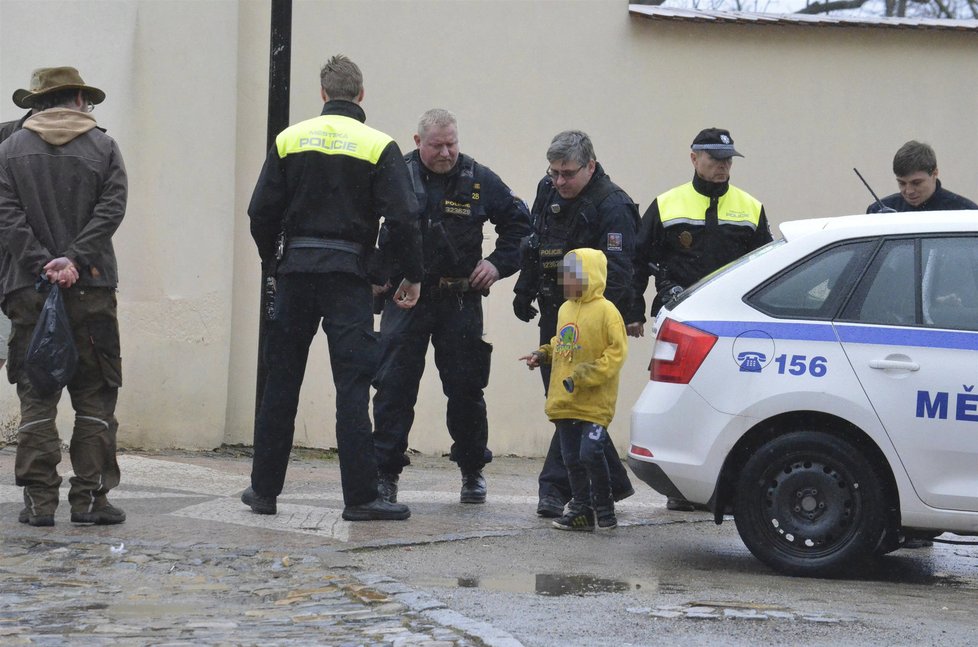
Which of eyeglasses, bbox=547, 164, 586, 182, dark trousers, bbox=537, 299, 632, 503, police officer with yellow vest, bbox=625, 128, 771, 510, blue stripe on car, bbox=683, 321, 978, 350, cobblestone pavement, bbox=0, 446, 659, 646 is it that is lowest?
cobblestone pavement, bbox=0, 446, 659, 646

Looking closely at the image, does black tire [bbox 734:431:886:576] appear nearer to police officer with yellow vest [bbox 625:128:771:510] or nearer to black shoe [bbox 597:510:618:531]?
black shoe [bbox 597:510:618:531]

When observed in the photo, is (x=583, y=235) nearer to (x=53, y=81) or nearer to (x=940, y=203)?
(x=940, y=203)

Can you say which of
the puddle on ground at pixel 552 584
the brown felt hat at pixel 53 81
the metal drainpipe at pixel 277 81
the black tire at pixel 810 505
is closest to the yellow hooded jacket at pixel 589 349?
the black tire at pixel 810 505

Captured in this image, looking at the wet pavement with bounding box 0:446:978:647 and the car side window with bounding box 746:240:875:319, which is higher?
the car side window with bounding box 746:240:875:319

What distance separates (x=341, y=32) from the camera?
33.1 feet

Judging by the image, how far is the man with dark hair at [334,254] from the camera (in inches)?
258

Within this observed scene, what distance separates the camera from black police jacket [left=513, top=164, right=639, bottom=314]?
721 cm

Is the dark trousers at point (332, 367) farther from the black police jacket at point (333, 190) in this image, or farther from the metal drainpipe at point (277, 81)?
the metal drainpipe at point (277, 81)

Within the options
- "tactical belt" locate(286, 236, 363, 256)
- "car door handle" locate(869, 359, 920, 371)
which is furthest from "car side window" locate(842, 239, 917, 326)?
"tactical belt" locate(286, 236, 363, 256)

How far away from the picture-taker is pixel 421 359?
7.54 metres

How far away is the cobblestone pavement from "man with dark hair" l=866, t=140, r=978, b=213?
2236mm

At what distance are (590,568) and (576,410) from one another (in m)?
1.01

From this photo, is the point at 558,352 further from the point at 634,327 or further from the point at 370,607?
the point at 370,607

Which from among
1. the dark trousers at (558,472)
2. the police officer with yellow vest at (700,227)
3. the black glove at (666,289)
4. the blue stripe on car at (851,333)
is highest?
the police officer with yellow vest at (700,227)
